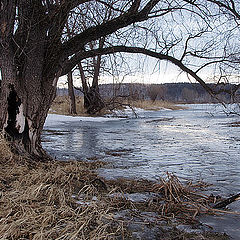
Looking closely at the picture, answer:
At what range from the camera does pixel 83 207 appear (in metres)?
2.21

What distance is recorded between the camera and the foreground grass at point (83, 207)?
5.95ft

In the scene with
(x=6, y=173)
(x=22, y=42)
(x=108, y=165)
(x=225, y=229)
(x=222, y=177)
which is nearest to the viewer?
(x=225, y=229)

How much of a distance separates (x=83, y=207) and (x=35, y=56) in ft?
8.75

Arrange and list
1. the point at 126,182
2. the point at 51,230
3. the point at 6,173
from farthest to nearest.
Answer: the point at 126,182 < the point at 6,173 < the point at 51,230

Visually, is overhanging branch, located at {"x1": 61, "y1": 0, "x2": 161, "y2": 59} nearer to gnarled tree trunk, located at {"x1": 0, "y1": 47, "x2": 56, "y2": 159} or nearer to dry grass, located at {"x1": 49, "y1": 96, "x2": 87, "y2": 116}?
gnarled tree trunk, located at {"x1": 0, "y1": 47, "x2": 56, "y2": 159}

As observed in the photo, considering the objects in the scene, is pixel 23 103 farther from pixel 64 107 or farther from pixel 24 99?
pixel 64 107

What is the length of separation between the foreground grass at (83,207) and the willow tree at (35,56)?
0.81m

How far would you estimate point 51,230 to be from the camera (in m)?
1.75

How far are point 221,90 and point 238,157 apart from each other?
4.85 feet

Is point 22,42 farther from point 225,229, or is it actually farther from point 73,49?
point 225,229

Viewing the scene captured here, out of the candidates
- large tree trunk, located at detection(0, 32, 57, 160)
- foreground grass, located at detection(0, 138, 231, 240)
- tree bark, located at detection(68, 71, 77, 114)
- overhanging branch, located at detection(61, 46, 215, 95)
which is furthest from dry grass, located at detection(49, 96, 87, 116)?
foreground grass, located at detection(0, 138, 231, 240)

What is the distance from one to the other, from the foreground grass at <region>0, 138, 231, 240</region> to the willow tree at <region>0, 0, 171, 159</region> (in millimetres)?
812

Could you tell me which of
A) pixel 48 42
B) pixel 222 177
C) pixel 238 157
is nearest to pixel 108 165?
pixel 222 177

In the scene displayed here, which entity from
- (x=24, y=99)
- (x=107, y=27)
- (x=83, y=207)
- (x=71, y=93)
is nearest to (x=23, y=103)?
(x=24, y=99)
